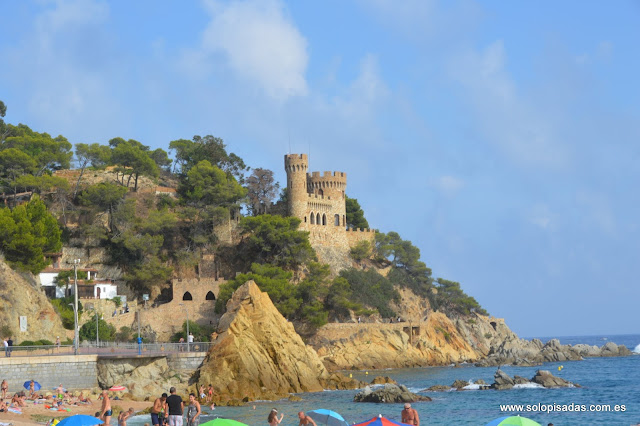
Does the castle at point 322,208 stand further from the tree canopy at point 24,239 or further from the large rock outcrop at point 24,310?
the large rock outcrop at point 24,310

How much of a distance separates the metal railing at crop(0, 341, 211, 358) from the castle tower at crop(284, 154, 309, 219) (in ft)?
94.9

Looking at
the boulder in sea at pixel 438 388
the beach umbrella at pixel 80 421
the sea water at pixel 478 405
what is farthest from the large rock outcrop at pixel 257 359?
the beach umbrella at pixel 80 421

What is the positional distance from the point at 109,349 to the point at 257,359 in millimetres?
7783

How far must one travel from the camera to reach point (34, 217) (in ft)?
187

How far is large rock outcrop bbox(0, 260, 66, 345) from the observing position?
46469mm

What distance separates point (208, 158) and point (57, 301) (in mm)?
29247

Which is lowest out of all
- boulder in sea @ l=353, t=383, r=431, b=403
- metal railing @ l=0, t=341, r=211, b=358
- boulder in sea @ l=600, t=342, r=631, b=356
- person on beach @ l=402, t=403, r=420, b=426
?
boulder in sea @ l=600, t=342, r=631, b=356

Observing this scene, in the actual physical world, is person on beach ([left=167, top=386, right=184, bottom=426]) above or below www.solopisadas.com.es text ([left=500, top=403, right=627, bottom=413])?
above

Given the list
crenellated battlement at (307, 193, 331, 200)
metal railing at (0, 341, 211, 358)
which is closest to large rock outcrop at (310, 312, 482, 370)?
crenellated battlement at (307, 193, 331, 200)

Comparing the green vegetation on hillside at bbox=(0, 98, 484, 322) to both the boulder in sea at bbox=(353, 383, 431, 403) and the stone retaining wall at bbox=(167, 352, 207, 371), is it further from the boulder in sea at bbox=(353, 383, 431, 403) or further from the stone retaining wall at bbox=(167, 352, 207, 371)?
the boulder in sea at bbox=(353, 383, 431, 403)

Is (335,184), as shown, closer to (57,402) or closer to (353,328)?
(353,328)

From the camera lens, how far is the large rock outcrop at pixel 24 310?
4647 centimetres

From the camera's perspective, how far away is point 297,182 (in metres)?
78.0

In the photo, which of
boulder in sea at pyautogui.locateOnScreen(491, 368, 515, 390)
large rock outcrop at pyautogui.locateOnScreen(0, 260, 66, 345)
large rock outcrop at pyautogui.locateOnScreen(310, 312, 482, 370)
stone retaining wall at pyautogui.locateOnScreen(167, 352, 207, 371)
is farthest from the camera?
large rock outcrop at pyautogui.locateOnScreen(310, 312, 482, 370)
